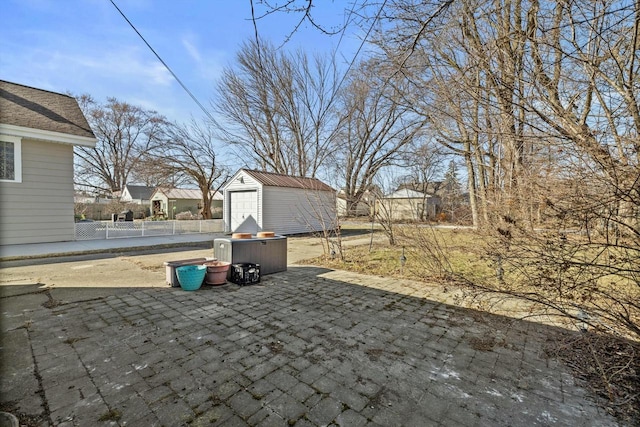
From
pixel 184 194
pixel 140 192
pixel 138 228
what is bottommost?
pixel 138 228

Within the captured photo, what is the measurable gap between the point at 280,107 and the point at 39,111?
1303 cm

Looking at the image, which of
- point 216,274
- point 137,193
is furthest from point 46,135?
point 137,193

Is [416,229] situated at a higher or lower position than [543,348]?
higher

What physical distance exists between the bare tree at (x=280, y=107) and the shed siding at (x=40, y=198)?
11.0m

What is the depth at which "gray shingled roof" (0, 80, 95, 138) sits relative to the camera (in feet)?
24.6

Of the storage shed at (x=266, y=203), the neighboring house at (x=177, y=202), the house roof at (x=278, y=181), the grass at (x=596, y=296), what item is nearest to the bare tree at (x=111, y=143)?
the neighboring house at (x=177, y=202)

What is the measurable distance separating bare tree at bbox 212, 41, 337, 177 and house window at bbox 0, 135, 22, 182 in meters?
11.6

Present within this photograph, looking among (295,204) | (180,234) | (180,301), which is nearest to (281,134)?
(295,204)

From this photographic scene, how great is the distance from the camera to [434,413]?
73.8 inches

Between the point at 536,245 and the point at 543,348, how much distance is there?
3.53 feet

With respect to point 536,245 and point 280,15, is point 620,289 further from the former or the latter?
point 280,15

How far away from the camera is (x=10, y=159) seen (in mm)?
7566

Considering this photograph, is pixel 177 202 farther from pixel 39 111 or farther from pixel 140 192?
pixel 39 111

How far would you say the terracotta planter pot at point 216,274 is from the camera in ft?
15.3
